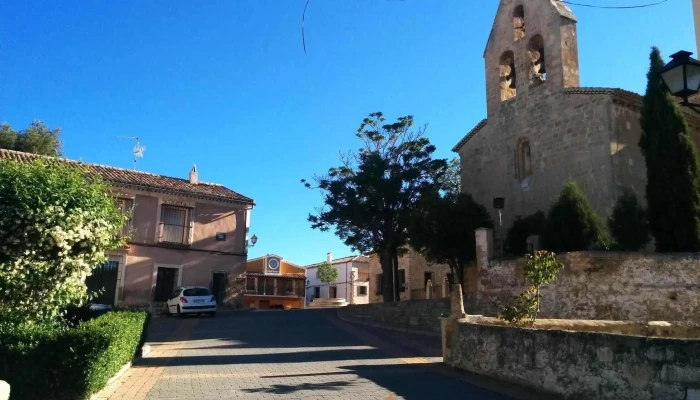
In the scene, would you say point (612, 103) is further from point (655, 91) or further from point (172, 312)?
point (172, 312)

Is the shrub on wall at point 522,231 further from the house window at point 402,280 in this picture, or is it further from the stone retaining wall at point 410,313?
the house window at point 402,280

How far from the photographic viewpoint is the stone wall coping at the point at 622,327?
30.0 ft

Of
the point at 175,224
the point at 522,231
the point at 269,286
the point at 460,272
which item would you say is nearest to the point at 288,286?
the point at 269,286

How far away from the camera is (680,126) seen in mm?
15664

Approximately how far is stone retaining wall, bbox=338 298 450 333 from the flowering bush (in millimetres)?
10069

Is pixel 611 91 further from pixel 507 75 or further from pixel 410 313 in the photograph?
pixel 410 313

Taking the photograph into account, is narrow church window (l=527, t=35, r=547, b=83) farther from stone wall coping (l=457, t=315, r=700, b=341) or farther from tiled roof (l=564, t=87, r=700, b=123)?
stone wall coping (l=457, t=315, r=700, b=341)

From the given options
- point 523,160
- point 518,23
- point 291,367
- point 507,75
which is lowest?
point 291,367

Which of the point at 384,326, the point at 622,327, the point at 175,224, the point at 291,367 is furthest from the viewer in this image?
the point at 175,224

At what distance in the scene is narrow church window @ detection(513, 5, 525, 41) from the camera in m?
22.2

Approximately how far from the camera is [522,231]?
20.2m

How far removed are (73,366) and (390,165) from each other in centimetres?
2098

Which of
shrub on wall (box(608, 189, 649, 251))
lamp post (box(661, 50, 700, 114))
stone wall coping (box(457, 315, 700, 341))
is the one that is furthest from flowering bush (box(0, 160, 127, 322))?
shrub on wall (box(608, 189, 649, 251))

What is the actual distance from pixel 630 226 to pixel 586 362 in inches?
399
